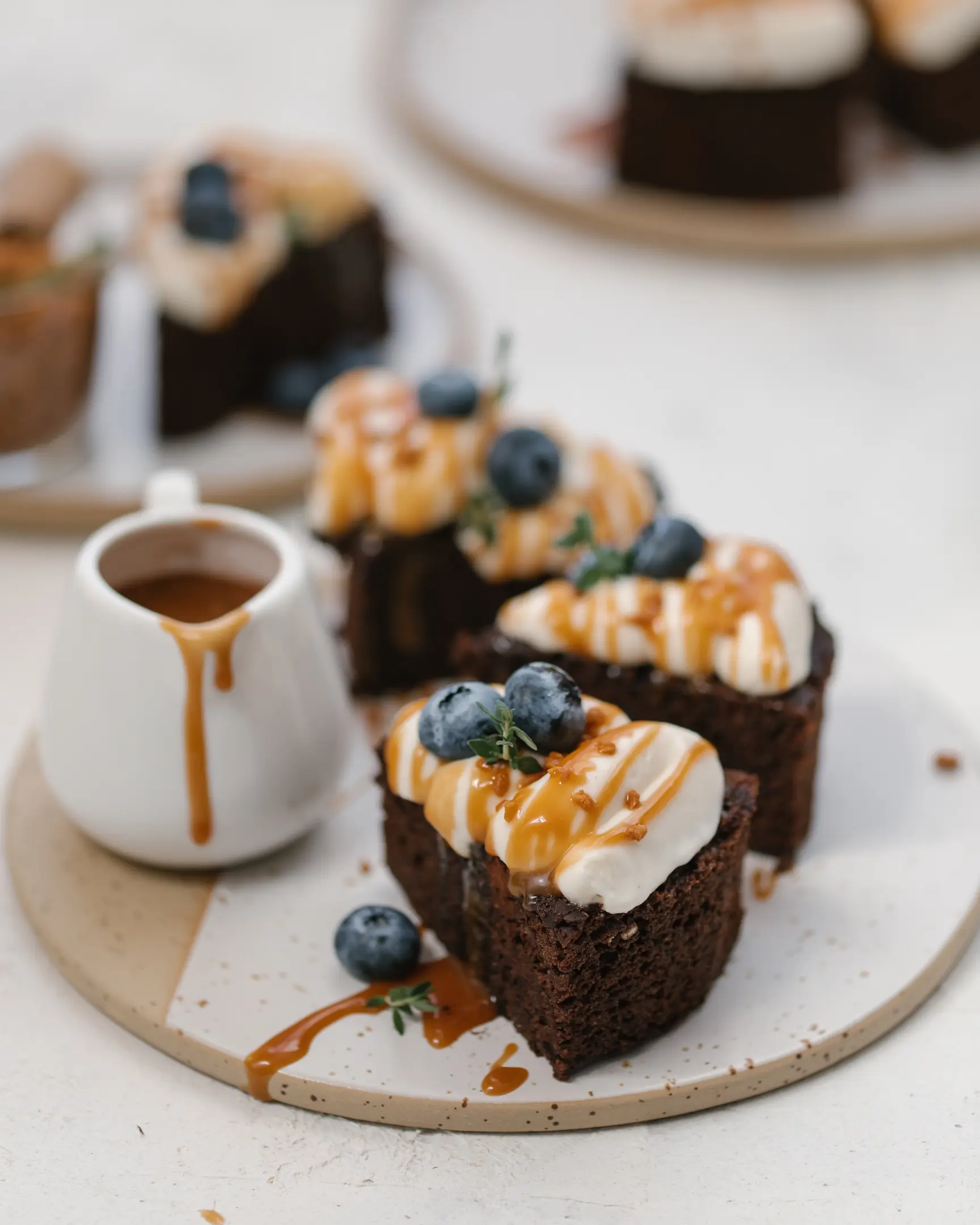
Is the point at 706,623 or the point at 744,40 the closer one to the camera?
the point at 706,623

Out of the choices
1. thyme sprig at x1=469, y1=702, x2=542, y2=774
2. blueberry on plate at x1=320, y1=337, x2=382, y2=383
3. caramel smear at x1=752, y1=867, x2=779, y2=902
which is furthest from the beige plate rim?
blueberry on plate at x1=320, y1=337, x2=382, y2=383

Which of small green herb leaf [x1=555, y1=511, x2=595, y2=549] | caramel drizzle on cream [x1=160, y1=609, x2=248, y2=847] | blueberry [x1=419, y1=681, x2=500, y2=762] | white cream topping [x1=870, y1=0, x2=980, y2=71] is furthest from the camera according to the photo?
white cream topping [x1=870, y1=0, x2=980, y2=71]

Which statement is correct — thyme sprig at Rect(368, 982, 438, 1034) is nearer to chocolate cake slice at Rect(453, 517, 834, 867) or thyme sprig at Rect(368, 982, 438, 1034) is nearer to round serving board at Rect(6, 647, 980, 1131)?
round serving board at Rect(6, 647, 980, 1131)

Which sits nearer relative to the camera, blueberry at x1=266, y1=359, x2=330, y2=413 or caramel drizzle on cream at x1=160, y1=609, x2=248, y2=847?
caramel drizzle on cream at x1=160, y1=609, x2=248, y2=847

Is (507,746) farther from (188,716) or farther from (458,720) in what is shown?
(188,716)

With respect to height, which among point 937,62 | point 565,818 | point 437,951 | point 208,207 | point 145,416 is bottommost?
point 437,951

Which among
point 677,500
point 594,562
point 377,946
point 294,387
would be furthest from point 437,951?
point 294,387
